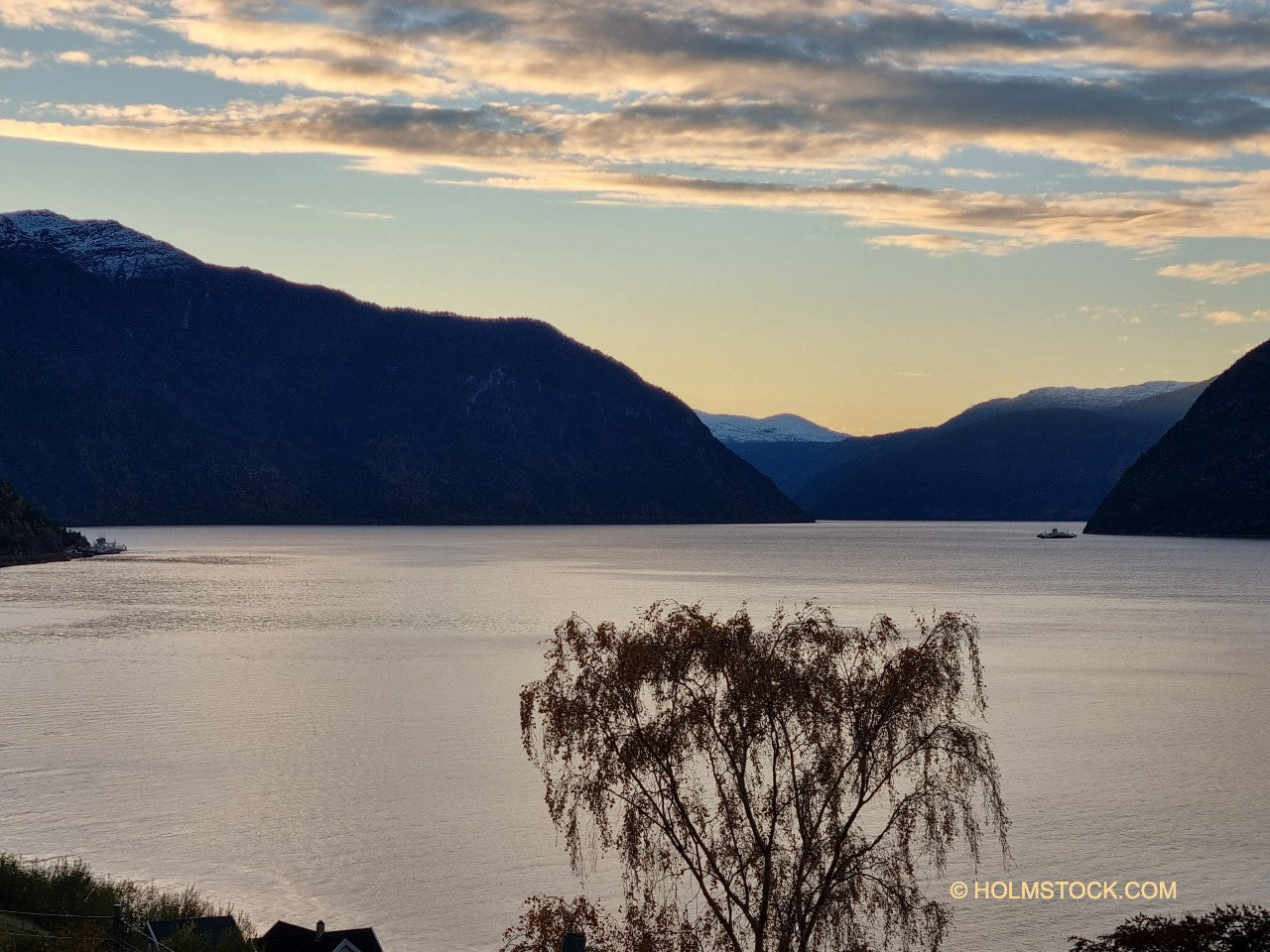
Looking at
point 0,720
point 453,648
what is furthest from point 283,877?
point 453,648

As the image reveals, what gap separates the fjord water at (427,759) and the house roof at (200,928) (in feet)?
20.9

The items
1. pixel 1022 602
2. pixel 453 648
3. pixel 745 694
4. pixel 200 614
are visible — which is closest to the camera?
pixel 745 694

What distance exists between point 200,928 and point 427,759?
29229 mm

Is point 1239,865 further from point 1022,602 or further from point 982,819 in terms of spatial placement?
point 1022,602

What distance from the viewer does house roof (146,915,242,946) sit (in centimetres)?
2998

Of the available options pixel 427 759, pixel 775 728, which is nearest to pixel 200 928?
pixel 775 728

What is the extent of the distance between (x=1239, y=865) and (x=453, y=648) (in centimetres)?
6833

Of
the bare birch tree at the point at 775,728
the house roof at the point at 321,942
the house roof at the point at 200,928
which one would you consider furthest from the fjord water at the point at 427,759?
the bare birch tree at the point at 775,728

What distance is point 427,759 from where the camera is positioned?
60656 mm

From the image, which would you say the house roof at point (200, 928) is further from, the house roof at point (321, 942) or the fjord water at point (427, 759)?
the fjord water at point (427, 759)

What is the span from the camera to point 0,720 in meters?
68.9

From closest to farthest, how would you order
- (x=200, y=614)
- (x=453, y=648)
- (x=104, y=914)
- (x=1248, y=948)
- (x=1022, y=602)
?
(x=1248, y=948) → (x=104, y=914) → (x=453, y=648) → (x=200, y=614) → (x=1022, y=602)

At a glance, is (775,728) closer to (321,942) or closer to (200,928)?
(321,942)

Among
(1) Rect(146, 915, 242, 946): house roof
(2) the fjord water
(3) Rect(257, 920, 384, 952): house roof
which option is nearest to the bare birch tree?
(3) Rect(257, 920, 384, 952): house roof
